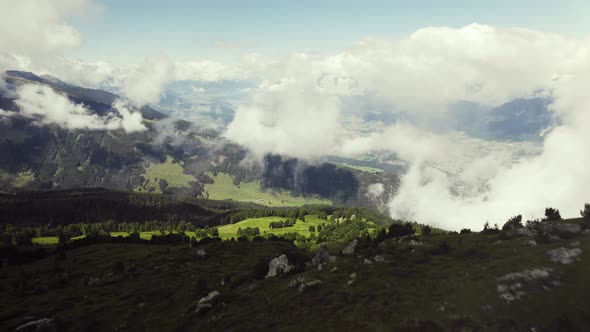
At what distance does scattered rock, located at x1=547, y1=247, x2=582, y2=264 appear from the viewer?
165 feet

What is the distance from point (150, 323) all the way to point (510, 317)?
5332 cm

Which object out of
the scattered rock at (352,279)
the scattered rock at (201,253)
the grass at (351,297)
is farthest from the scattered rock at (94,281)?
the scattered rock at (352,279)

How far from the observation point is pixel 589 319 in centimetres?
3688

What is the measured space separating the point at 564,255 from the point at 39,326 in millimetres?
85587

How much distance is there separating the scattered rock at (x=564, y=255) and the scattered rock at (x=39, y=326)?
268ft

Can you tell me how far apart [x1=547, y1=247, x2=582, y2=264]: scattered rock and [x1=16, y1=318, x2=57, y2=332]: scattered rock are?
268 feet

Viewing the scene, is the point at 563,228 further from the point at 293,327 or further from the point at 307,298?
the point at 293,327

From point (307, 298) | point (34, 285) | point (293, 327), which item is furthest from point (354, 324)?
point (34, 285)

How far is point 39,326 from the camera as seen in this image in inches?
2320

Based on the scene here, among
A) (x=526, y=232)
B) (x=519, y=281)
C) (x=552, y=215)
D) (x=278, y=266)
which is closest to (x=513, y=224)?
(x=552, y=215)

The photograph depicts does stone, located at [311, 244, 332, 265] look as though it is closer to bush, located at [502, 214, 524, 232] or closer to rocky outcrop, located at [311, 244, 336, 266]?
rocky outcrop, located at [311, 244, 336, 266]

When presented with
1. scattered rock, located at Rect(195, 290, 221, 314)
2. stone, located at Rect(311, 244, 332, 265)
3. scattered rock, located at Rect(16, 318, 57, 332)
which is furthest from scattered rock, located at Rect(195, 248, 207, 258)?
scattered rock, located at Rect(195, 290, 221, 314)

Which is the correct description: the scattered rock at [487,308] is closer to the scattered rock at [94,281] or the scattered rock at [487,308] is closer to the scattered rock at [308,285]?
the scattered rock at [308,285]

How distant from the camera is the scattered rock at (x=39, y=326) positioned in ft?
191
